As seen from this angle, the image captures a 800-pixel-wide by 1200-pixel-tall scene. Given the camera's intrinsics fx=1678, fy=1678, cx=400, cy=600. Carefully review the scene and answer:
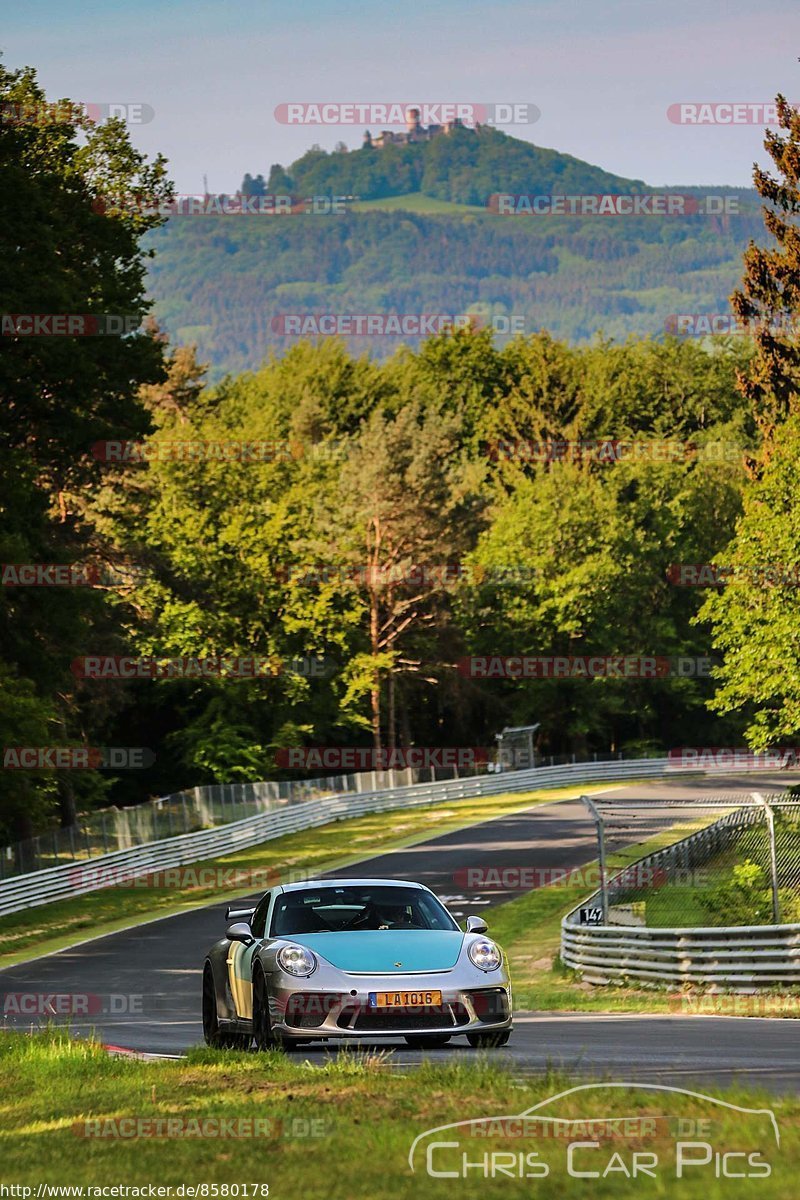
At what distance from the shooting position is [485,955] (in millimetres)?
11750

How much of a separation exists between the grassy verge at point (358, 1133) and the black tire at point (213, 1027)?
1.96m

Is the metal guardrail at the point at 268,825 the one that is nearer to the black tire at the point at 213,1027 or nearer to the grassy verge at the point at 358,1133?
the black tire at the point at 213,1027

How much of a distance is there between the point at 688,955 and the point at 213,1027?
393 inches

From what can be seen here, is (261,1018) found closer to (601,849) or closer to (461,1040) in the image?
(461,1040)

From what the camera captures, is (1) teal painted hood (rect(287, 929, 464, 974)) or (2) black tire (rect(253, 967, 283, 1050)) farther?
(2) black tire (rect(253, 967, 283, 1050))

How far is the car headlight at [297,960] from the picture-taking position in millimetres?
11492

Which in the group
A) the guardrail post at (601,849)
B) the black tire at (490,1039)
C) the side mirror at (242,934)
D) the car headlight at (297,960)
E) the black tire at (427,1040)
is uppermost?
the car headlight at (297,960)

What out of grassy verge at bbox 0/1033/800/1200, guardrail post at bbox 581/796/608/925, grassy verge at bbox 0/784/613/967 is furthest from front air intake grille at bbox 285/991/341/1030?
grassy verge at bbox 0/784/613/967

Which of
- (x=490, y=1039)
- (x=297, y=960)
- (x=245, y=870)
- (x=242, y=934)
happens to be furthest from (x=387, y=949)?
(x=245, y=870)

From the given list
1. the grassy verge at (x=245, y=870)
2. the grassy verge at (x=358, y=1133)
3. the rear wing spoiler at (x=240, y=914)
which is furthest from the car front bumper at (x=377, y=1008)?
the grassy verge at (x=245, y=870)

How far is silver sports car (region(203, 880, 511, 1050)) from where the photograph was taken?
11.3m

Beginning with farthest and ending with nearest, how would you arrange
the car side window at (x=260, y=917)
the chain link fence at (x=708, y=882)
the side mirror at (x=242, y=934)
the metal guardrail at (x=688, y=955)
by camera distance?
1. the chain link fence at (x=708, y=882)
2. the metal guardrail at (x=688, y=955)
3. the car side window at (x=260, y=917)
4. the side mirror at (x=242, y=934)

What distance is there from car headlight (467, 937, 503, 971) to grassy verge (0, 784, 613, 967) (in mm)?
20582

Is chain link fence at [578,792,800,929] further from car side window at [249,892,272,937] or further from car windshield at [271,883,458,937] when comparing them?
car windshield at [271,883,458,937]
